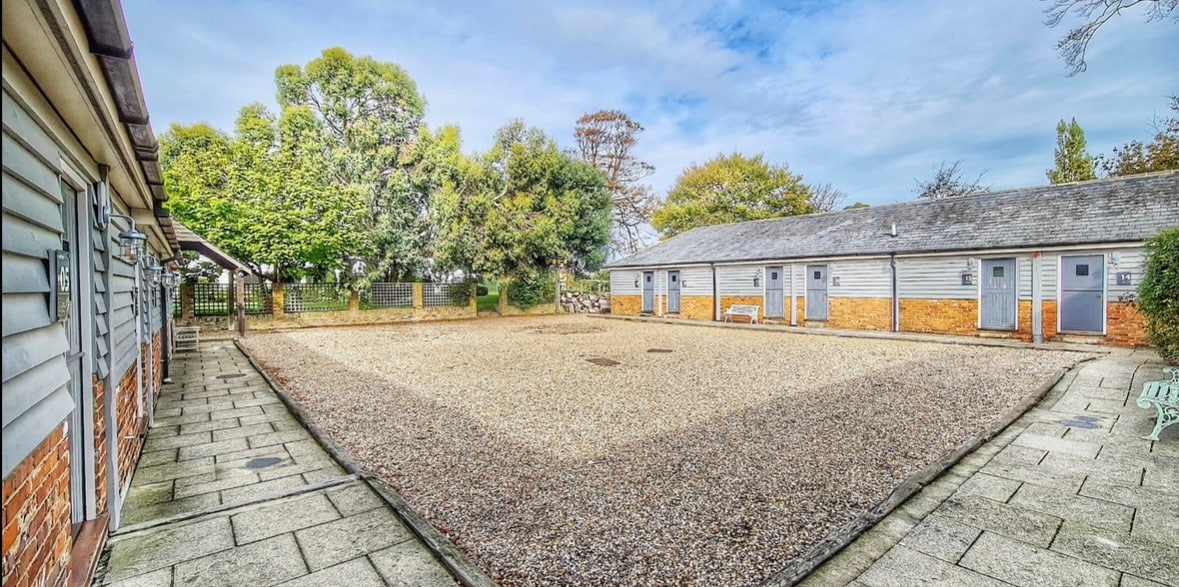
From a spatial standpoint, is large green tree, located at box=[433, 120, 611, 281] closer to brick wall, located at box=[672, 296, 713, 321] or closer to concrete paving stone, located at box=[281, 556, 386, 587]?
brick wall, located at box=[672, 296, 713, 321]

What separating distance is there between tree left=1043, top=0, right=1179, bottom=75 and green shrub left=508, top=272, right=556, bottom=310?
16.8 m

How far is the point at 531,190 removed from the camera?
20781 mm

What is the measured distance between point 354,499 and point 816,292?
14.9 metres

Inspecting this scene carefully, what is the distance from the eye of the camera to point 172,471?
3922 millimetres

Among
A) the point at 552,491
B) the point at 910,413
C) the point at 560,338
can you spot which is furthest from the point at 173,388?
the point at 910,413

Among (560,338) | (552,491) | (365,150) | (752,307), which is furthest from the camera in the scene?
(365,150)

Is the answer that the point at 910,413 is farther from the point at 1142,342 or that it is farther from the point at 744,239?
the point at 744,239

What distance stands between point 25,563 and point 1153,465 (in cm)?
674

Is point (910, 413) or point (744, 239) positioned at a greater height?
point (744, 239)

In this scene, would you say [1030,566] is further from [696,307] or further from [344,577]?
[696,307]

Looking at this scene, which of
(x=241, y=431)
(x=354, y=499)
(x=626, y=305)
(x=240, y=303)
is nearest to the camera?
(x=354, y=499)

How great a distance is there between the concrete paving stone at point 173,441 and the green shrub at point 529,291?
1619cm

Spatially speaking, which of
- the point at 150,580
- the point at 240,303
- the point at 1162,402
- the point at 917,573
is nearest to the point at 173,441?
the point at 150,580

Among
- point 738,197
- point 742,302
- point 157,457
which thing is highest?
point 738,197
